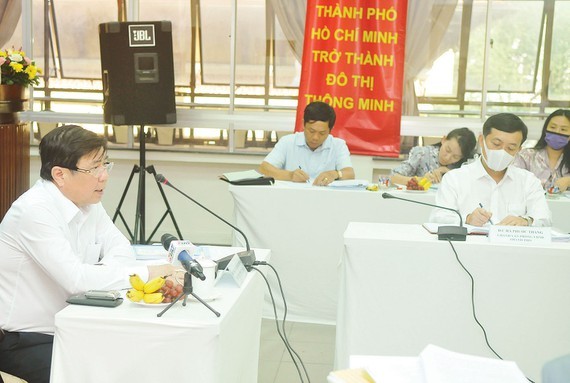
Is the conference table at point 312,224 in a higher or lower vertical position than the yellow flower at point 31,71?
lower

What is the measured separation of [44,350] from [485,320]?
5.41ft

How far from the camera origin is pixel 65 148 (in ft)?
8.38

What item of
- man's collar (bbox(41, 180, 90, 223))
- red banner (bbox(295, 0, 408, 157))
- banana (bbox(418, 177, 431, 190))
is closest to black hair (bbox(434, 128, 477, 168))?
banana (bbox(418, 177, 431, 190))

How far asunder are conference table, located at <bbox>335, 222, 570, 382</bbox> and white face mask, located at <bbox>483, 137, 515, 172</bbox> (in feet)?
2.43

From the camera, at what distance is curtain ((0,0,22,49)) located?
7387 millimetres

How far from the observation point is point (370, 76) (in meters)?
6.58

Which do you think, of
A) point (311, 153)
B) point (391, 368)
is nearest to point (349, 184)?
point (311, 153)

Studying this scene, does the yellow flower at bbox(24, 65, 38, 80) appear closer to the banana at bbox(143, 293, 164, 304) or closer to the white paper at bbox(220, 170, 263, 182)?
the white paper at bbox(220, 170, 263, 182)

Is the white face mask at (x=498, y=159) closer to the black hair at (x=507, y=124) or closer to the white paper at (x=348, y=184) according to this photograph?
the black hair at (x=507, y=124)

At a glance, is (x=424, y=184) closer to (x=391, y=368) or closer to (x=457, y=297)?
(x=457, y=297)

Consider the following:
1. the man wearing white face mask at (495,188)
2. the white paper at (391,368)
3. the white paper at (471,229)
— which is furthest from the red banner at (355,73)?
the white paper at (391,368)

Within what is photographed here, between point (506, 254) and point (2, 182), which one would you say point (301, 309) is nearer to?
point (506, 254)

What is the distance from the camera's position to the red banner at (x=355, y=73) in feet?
21.4

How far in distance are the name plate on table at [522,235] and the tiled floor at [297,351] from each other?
1.19m
